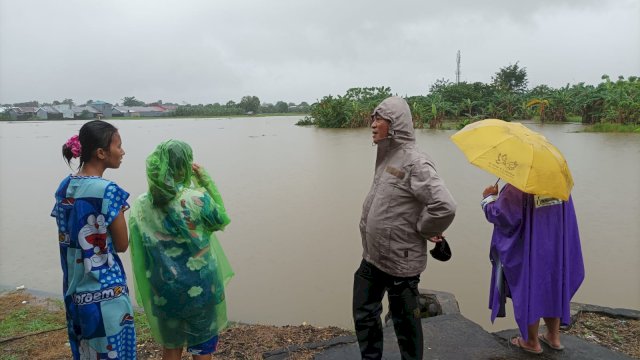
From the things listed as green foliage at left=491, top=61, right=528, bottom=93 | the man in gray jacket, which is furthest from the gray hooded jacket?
green foliage at left=491, top=61, right=528, bottom=93

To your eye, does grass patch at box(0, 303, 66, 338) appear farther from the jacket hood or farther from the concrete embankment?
the jacket hood

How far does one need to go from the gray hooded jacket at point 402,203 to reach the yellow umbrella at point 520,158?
390 mm

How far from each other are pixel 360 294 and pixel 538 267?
3.00 ft

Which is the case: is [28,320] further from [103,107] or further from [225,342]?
[103,107]

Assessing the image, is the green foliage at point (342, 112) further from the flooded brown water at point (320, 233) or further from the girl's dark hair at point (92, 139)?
the girl's dark hair at point (92, 139)

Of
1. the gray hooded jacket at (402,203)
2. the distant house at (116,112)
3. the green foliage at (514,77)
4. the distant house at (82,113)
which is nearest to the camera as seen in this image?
the gray hooded jacket at (402,203)

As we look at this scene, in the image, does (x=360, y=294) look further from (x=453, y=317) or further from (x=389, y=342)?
(x=453, y=317)

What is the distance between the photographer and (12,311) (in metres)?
3.40

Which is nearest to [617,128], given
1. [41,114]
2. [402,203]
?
[402,203]

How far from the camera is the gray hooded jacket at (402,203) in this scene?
192 cm

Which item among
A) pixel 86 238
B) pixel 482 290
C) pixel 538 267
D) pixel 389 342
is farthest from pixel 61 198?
pixel 482 290

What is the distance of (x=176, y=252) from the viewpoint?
1893 millimetres

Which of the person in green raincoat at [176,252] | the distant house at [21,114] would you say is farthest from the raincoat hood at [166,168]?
the distant house at [21,114]

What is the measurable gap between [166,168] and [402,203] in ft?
3.22
